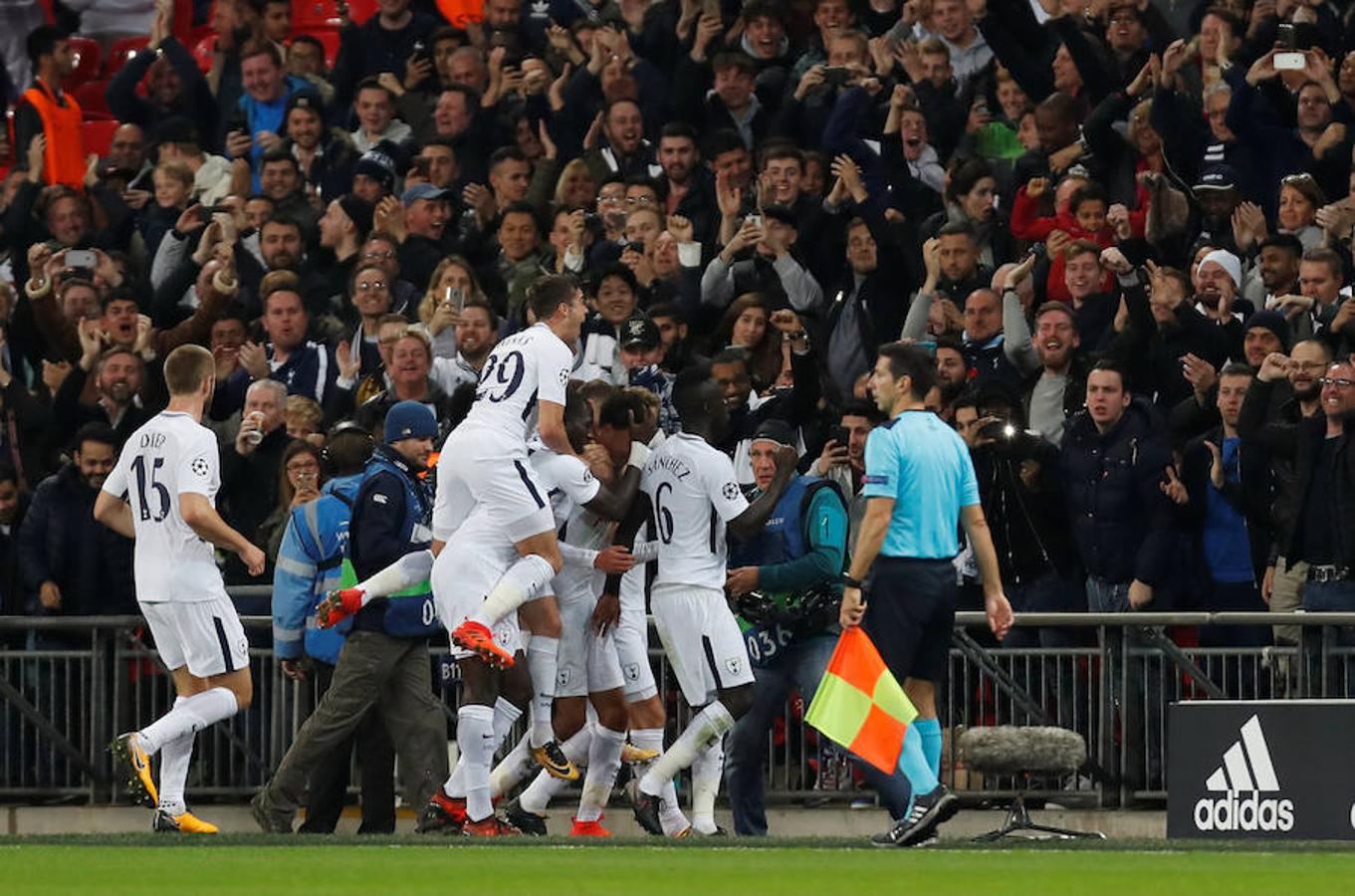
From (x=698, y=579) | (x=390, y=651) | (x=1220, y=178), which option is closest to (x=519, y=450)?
(x=698, y=579)

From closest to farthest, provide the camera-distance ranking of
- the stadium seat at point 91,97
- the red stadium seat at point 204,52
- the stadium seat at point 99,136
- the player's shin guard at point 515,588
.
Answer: the player's shin guard at point 515,588
the red stadium seat at point 204,52
the stadium seat at point 99,136
the stadium seat at point 91,97

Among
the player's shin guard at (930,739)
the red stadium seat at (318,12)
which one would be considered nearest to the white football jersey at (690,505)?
the player's shin guard at (930,739)

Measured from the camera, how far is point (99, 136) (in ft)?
89.6

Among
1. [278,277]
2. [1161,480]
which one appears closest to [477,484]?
[1161,480]

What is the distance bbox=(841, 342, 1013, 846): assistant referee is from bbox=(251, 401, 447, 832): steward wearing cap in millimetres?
3029

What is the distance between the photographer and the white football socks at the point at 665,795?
15648 mm

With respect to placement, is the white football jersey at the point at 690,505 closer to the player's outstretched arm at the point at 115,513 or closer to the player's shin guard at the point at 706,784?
the player's shin guard at the point at 706,784

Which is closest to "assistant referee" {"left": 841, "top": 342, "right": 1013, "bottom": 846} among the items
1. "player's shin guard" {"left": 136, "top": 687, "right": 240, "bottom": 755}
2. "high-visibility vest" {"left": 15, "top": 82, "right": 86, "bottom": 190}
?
"player's shin guard" {"left": 136, "top": 687, "right": 240, "bottom": 755}

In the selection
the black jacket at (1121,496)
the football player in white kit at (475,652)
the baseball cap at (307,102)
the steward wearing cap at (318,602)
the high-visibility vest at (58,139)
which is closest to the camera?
the football player in white kit at (475,652)

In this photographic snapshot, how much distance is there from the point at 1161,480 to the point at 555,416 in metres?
4.09

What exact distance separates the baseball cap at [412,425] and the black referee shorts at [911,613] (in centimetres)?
314

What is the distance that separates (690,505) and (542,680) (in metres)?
1.23

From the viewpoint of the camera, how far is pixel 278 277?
67.5ft

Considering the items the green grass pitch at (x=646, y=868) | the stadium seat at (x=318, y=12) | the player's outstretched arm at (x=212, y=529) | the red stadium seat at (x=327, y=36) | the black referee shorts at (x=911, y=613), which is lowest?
the green grass pitch at (x=646, y=868)
